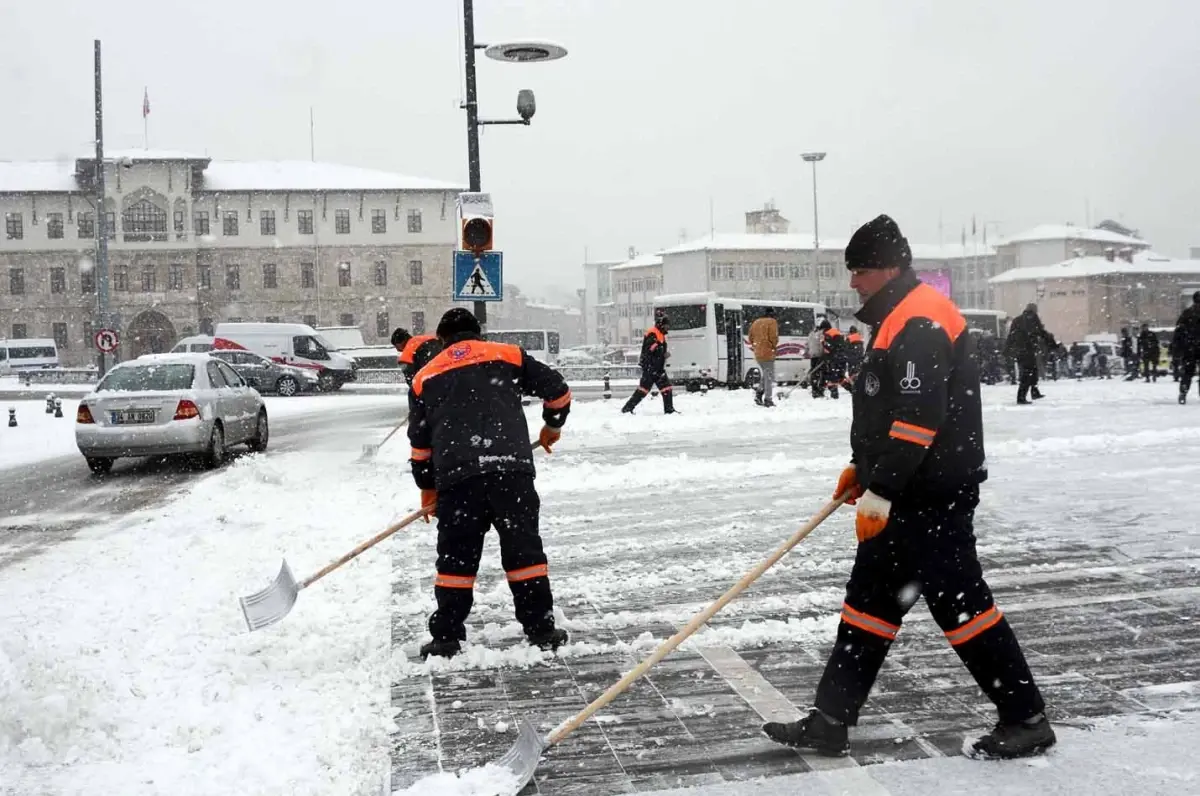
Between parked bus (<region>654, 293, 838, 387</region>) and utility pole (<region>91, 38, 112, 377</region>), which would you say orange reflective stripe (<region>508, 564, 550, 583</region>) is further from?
parked bus (<region>654, 293, 838, 387</region>)

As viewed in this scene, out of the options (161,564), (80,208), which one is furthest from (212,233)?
(161,564)

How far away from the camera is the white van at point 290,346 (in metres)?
37.0

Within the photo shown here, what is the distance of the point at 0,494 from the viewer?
1199 centimetres

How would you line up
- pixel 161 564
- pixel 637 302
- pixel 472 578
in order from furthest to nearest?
pixel 637 302, pixel 161 564, pixel 472 578

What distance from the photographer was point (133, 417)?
526 inches

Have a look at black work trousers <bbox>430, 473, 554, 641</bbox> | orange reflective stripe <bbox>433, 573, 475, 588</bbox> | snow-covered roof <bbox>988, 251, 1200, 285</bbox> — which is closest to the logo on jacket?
black work trousers <bbox>430, 473, 554, 641</bbox>

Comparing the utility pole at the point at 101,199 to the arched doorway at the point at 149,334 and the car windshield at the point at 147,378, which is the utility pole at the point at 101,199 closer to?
the car windshield at the point at 147,378

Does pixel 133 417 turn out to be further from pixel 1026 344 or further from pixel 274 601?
pixel 1026 344

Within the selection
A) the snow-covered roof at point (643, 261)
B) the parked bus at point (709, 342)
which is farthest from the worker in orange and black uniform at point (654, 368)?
the snow-covered roof at point (643, 261)

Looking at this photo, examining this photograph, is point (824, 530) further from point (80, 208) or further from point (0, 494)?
point (80, 208)

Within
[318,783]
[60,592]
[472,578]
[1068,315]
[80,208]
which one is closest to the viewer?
[318,783]

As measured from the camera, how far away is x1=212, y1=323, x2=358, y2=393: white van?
37.0 m

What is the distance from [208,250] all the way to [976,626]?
68.9 meters

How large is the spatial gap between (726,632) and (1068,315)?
296 feet
